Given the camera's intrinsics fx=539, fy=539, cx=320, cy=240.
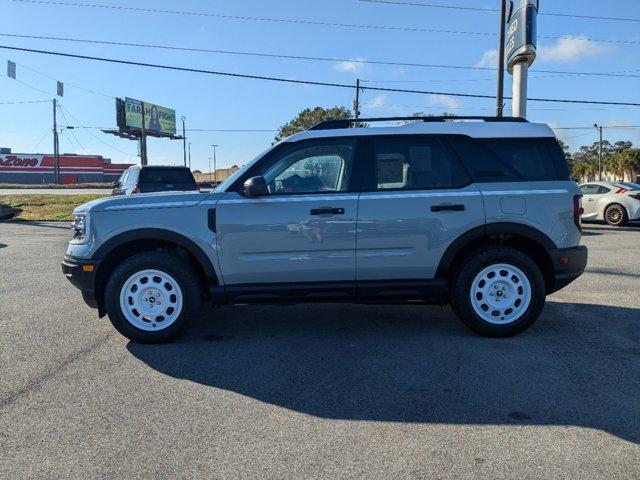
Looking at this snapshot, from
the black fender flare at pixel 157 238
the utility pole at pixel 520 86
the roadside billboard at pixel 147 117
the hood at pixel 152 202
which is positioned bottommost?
the black fender flare at pixel 157 238

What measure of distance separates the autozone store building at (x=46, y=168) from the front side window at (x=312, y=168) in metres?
83.8

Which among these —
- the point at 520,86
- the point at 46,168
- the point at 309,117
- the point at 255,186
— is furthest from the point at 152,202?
the point at 46,168

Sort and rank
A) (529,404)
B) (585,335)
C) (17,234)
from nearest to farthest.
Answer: (529,404) → (585,335) → (17,234)

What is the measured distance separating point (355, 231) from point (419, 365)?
1.30 meters

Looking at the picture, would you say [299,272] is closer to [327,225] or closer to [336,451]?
[327,225]

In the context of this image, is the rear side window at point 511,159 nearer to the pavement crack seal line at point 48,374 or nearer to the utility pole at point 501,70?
the pavement crack seal line at point 48,374

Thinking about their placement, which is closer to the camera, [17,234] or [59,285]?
[59,285]

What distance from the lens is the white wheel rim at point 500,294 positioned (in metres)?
5.07

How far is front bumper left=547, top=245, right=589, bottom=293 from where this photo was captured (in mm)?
5070

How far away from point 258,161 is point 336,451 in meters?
2.84

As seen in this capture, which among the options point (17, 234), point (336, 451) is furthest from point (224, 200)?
point (17, 234)

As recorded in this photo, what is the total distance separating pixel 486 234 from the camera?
5.01 m

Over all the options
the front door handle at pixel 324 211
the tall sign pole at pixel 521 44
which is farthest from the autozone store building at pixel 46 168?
the front door handle at pixel 324 211

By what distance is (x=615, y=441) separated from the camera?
316 cm
